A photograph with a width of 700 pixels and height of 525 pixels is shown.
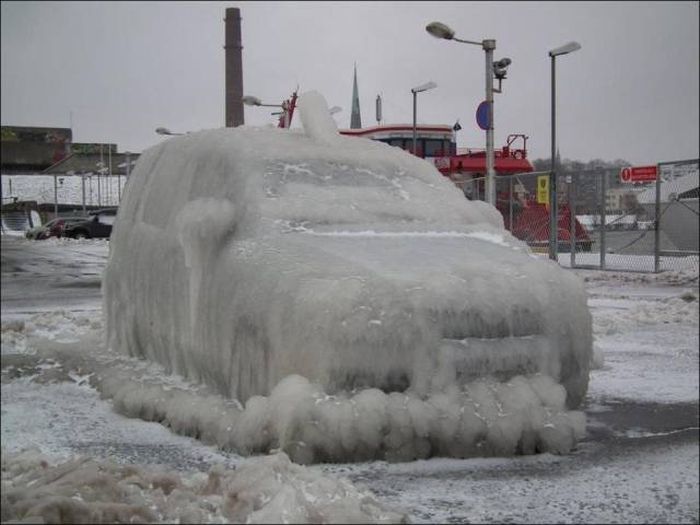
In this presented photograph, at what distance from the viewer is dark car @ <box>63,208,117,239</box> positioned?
1.93 metres

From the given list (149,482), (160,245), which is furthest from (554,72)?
(160,245)

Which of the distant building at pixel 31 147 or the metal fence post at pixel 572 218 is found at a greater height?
the distant building at pixel 31 147

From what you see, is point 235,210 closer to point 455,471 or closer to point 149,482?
point 455,471

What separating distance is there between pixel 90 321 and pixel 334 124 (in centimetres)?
134

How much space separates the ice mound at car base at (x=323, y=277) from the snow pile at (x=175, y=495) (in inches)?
22.2

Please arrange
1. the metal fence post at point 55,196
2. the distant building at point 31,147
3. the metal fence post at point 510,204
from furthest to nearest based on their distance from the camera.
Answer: the metal fence post at point 510,204, the metal fence post at point 55,196, the distant building at point 31,147

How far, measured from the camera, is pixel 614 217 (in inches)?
98.6

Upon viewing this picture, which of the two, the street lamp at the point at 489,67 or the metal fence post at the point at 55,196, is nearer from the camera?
the metal fence post at the point at 55,196

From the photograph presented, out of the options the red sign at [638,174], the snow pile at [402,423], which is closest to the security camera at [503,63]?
the red sign at [638,174]

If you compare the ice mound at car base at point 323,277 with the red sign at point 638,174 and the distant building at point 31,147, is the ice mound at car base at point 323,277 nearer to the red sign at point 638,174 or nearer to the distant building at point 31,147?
the red sign at point 638,174

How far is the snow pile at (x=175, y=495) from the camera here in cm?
135

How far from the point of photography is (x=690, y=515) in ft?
6.48

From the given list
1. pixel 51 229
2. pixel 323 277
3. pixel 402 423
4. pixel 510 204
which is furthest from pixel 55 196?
pixel 510 204

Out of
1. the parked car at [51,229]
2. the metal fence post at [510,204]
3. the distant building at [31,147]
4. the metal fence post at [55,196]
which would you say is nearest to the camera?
the distant building at [31,147]
